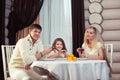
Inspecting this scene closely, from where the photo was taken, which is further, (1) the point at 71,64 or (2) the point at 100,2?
(2) the point at 100,2

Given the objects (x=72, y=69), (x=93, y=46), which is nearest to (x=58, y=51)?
(x=93, y=46)

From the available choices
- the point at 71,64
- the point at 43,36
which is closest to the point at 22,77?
the point at 71,64

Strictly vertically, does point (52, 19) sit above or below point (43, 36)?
above

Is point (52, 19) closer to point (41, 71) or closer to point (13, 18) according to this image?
point (13, 18)

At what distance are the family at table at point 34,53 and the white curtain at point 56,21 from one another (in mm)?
1217

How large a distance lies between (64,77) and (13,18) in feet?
9.48

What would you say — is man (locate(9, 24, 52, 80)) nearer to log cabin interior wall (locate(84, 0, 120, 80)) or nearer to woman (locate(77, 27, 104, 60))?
woman (locate(77, 27, 104, 60))

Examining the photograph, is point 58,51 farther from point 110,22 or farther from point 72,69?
point 110,22

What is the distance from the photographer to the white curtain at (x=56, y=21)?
222 inches

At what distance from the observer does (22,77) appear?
335 centimetres

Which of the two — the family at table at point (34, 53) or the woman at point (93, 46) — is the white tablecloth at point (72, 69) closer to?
the family at table at point (34, 53)

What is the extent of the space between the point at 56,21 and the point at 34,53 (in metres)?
1.96

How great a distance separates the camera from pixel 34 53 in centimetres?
389

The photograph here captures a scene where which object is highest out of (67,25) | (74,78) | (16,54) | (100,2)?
(100,2)
